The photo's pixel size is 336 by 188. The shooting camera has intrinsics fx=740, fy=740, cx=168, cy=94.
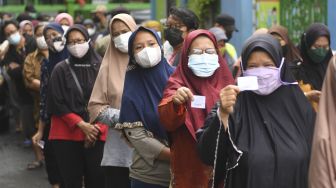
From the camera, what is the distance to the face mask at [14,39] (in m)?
10.4

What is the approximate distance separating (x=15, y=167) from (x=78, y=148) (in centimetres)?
336

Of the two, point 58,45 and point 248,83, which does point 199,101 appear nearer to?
point 248,83

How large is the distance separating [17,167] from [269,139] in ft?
20.4

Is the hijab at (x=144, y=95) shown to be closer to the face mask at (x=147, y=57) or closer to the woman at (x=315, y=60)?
the face mask at (x=147, y=57)

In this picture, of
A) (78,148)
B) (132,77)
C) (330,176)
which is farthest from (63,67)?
(330,176)

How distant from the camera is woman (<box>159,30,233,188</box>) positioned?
3.91 meters

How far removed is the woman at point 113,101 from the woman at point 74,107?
1.85 ft

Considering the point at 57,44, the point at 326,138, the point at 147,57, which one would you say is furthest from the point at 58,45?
the point at 326,138

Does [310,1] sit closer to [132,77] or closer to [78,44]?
[78,44]

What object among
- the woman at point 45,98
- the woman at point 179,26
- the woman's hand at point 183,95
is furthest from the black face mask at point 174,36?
the woman's hand at point 183,95

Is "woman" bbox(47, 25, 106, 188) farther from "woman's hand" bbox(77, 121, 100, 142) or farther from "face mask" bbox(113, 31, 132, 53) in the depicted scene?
"face mask" bbox(113, 31, 132, 53)

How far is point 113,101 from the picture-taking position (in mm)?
5246

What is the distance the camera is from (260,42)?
11.7 ft

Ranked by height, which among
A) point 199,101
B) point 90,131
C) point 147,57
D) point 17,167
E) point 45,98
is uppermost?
point 147,57
